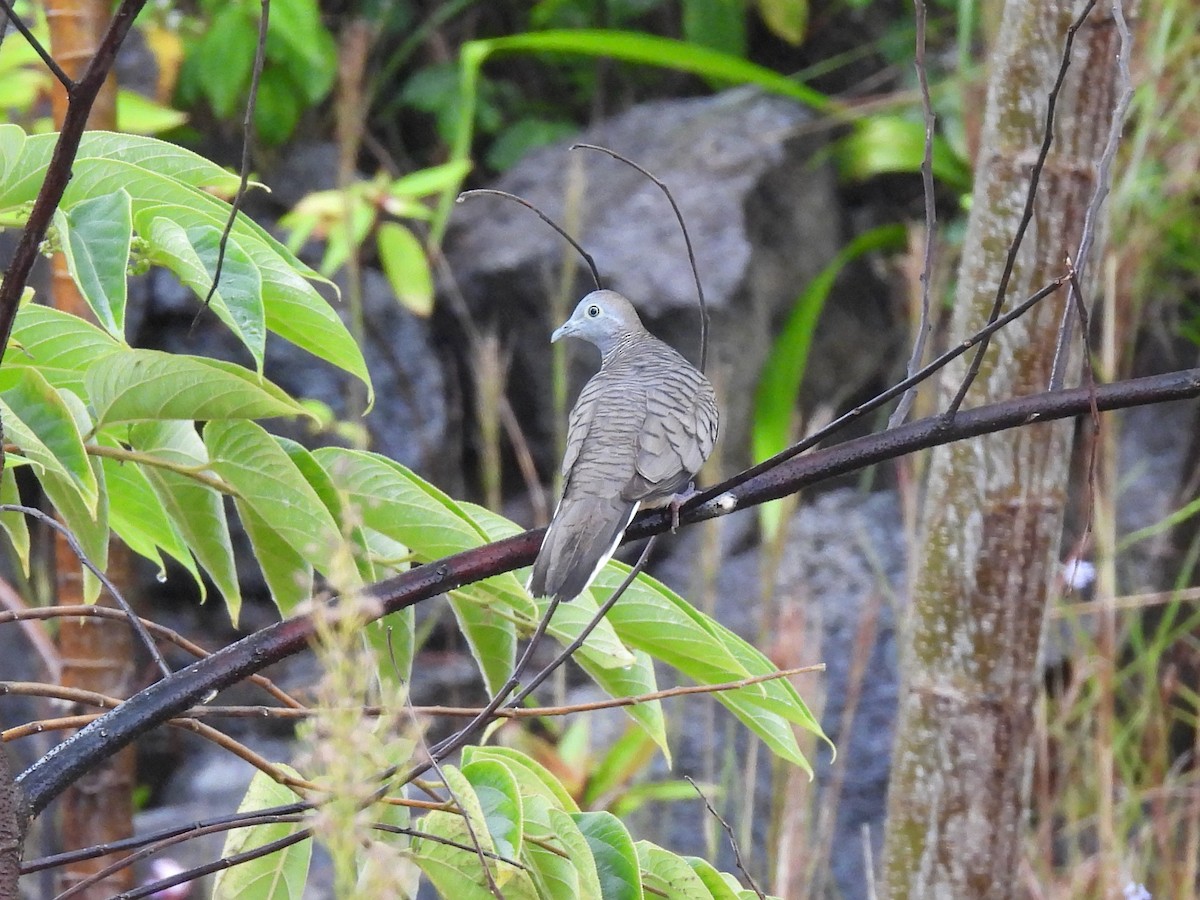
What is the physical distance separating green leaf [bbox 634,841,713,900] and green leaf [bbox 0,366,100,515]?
21.2 inches

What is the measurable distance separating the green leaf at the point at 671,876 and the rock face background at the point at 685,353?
117 inches

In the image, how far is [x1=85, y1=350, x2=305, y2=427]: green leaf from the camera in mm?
1030

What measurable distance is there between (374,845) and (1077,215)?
171 cm

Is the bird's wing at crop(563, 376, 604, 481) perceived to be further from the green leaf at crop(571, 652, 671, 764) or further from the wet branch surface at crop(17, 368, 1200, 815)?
the wet branch surface at crop(17, 368, 1200, 815)

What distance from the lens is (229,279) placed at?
1081mm

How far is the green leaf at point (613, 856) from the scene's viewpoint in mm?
1096

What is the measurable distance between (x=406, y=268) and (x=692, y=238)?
1288mm

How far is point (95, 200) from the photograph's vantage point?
1.04 metres

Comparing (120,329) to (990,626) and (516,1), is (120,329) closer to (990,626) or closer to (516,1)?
(990,626)

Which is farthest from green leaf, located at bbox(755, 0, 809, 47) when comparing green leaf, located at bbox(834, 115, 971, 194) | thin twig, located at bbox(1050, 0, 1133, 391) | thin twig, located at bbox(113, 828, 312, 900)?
thin twig, located at bbox(113, 828, 312, 900)

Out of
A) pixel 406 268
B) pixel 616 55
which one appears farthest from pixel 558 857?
pixel 616 55

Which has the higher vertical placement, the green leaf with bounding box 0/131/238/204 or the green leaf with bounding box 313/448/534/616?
the green leaf with bounding box 0/131/238/204

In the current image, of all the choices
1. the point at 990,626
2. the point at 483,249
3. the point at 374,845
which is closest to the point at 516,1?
the point at 483,249

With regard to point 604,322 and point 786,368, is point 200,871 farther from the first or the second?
point 786,368
